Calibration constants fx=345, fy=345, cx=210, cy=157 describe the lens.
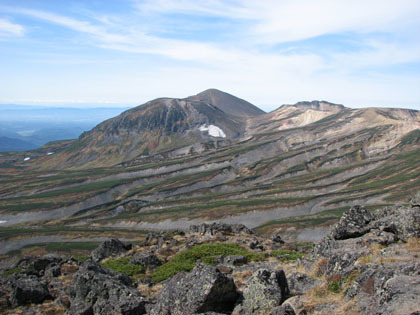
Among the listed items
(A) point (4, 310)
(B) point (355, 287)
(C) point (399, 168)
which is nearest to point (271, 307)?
(B) point (355, 287)

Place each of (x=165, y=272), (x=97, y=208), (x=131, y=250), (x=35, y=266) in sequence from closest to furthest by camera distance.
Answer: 1. (x=165, y=272)
2. (x=35, y=266)
3. (x=131, y=250)
4. (x=97, y=208)

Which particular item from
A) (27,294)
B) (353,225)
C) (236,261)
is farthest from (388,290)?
(27,294)

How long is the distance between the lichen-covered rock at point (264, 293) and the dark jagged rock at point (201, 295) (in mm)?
774

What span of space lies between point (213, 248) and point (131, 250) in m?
15.2

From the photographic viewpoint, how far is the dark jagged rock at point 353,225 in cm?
1903

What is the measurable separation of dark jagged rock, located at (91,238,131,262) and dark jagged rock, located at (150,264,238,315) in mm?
30121

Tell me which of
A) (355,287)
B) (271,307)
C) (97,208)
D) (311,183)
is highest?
(355,287)

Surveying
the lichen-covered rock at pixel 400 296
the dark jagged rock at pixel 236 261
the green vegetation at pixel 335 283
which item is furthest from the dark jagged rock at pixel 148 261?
the lichen-covered rock at pixel 400 296

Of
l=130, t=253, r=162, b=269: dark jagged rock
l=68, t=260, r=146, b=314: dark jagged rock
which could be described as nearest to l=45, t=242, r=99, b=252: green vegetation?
l=130, t=253, r=162, b=269: dark jagged rock

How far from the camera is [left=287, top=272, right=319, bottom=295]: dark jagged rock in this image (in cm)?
1374

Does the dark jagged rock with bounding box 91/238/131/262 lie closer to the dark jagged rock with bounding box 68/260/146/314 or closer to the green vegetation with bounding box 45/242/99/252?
the dark jagged rock with bounding box 68/260/146/314

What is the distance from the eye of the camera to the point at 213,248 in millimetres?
32219

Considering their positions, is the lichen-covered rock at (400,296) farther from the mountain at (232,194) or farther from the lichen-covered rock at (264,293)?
the mountain at (232,194)

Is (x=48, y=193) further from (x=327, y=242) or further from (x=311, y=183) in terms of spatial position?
(x=327, y=242)
